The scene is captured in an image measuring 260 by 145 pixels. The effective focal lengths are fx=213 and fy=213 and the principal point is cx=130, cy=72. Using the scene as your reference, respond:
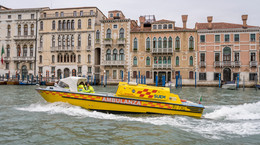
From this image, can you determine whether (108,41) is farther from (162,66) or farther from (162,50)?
(162,66)

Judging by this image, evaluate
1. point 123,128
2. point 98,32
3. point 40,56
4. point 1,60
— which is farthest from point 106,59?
point 123,128

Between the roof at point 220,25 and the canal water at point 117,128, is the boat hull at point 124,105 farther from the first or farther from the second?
the roof at point 220,25

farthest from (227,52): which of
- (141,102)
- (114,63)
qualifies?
(141,102)

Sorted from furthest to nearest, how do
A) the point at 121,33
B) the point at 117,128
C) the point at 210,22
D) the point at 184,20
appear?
the point at 121,33 → the point at 184,20 → the point at 210,22 → the point at 117,128

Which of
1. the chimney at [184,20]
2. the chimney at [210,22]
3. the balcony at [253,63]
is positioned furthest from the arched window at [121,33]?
the balcony at [253,63]

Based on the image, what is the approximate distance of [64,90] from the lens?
10.5 m

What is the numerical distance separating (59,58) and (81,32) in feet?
20.9

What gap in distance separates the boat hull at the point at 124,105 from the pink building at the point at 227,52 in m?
26.3

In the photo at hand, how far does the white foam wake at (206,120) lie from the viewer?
24.2ft

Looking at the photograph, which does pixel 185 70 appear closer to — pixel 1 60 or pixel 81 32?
pixel 81 32

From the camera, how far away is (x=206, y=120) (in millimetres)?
9141

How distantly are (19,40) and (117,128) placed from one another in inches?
1549

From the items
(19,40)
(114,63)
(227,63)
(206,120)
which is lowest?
(206,120)

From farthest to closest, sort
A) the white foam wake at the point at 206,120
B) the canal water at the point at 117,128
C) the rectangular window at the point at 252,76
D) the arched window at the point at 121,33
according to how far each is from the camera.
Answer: the arched window at the point at 121,33 < the rectangular window at the point at 252,76 < the white foam wake at the point at 206,120 < the canal water at the point at 117,128
